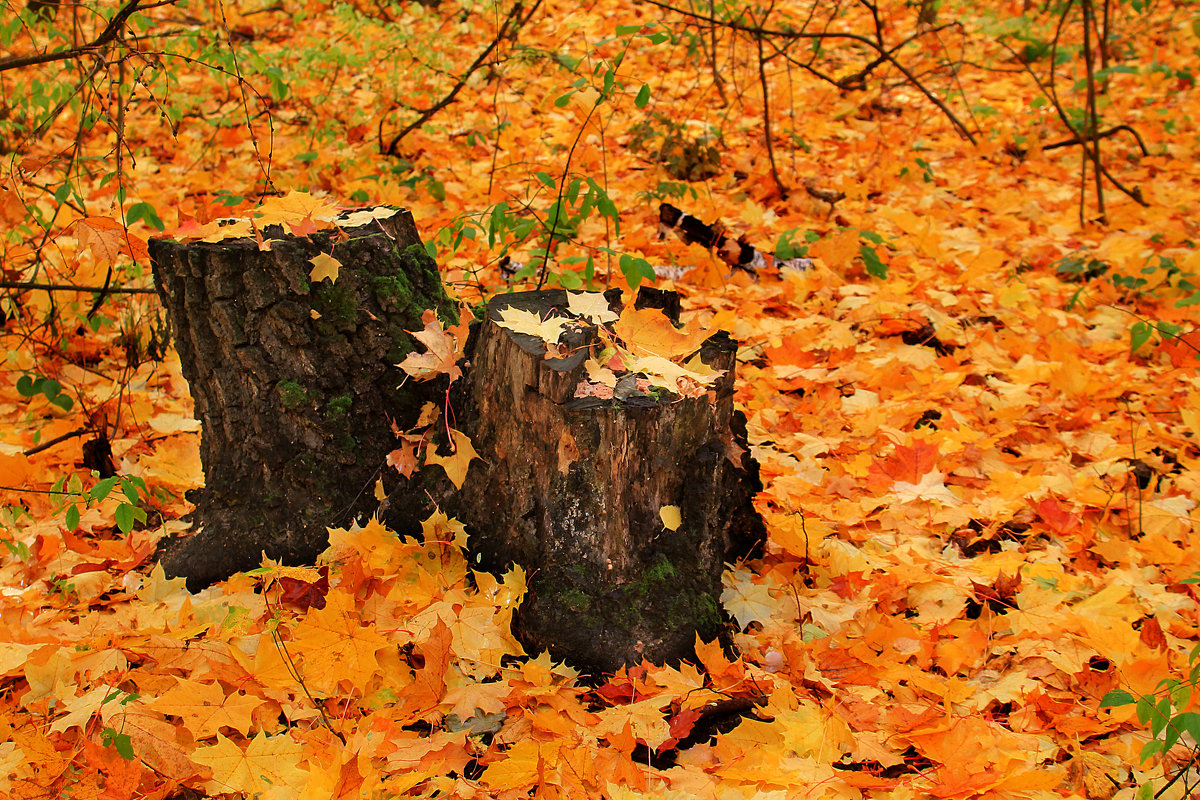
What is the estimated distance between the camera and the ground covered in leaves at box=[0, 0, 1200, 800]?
5.82 feet

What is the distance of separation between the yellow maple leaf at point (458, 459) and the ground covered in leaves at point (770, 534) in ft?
0.63

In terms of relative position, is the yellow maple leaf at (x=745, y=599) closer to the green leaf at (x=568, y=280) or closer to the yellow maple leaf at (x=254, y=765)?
the yellow maple leaf at (x=254, y=765)

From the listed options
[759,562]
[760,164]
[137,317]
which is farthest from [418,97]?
[759,562]

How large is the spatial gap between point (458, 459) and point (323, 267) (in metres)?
0.55

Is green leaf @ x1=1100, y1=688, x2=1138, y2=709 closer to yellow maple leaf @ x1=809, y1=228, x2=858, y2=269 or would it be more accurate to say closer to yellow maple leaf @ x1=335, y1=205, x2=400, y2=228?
yellow maple leaf @ x1=335, y1=205, x2=400, y2=228

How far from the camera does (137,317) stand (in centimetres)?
382

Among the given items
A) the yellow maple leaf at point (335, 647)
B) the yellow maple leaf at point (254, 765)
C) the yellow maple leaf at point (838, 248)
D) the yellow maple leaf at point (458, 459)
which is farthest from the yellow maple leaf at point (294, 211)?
the yellow maple leaf at point (838, 248)

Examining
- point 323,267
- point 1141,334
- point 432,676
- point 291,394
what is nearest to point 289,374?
point 291,394

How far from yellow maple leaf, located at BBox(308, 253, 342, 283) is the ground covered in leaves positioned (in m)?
0.41

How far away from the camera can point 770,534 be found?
2.47 meters

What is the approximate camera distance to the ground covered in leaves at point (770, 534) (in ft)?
5.82

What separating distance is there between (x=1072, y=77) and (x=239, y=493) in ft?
21.1

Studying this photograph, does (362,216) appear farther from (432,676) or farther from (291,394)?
(432,676)

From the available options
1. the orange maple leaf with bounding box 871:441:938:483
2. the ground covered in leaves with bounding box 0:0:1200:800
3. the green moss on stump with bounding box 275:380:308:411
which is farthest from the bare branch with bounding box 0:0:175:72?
the orange maple leaf with bounding box 871:441:938:483
